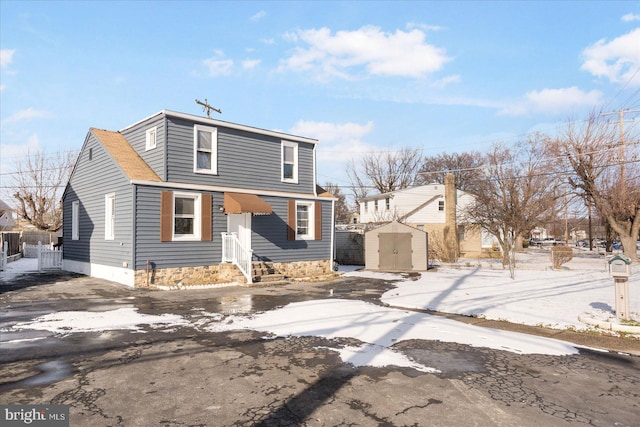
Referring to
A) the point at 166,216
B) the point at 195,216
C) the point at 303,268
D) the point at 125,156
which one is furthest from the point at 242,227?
the point at 125,156

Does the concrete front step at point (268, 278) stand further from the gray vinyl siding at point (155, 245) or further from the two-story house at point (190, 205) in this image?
the gray vinyl siding at point (155, 245)

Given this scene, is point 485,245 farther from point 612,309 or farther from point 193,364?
Result: point 193,364

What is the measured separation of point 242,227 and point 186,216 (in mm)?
2386

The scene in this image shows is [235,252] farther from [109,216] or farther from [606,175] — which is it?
[606,175]

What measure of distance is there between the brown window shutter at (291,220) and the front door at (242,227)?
211 centimetres

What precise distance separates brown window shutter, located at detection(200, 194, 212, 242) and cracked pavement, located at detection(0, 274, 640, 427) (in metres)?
7.52

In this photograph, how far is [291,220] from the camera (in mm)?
17922

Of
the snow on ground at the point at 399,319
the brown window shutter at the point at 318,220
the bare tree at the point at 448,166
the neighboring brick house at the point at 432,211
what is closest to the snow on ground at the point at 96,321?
the snow on ground at the point at 399,319

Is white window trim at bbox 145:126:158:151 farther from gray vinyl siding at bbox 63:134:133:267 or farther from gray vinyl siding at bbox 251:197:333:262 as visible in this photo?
gray vinyl siding at bbox 251:197:333:262

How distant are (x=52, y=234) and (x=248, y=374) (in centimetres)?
3460

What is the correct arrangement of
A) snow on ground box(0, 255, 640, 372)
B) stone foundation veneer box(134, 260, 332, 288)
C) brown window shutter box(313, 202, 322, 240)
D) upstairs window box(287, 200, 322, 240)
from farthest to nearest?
brown window shutter box(313, 202, 322, 240) → upstairs window box(287, 200, 322, 240) → stone foundation veneer box(134, 260, 332, 288) → snow on ground box(0, 255, 640, 372)

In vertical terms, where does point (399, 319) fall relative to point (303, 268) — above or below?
below

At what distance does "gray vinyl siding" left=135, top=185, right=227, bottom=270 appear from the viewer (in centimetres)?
1348

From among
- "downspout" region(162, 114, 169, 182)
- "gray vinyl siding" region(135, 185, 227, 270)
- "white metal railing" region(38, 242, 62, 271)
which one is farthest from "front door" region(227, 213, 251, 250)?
"white metal railing" region(38, 242, 62, 271)
